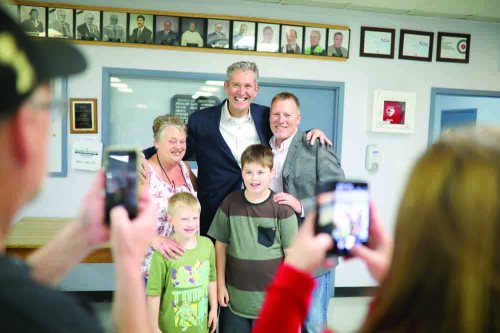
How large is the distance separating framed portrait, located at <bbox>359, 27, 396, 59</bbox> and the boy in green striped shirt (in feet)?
6.43

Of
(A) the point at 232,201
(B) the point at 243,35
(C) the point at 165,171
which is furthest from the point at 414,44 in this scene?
(C) the point at 165,171

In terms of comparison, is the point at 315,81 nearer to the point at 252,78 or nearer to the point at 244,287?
the point at 252,78

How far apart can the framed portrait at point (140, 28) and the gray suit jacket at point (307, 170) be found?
174 centimetres

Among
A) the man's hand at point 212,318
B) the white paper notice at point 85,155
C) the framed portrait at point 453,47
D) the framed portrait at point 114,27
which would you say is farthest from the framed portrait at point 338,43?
the man's hand at point 212,318

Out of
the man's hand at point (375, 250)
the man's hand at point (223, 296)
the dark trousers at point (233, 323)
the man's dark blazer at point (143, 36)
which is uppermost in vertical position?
the man's dark blazer at point (143, 36)

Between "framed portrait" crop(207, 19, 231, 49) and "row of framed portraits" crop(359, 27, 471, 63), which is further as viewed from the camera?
"row of framed portraits" crop(359, 27, 471, 63)

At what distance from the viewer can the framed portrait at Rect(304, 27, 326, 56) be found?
332cm

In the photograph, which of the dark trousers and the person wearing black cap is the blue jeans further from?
the person wearing black cap

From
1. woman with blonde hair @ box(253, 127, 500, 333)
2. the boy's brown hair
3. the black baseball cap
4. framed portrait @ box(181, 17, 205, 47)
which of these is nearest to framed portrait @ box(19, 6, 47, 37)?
framed portrait @ box(181, 17, 205, 47)

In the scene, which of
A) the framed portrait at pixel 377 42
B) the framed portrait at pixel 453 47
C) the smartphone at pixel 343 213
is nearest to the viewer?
the smartphone at pixel 343 213

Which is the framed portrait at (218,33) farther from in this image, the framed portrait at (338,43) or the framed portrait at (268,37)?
the framed portrait at (338,43)

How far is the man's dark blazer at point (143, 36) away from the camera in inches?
123

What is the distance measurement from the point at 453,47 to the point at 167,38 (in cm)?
252

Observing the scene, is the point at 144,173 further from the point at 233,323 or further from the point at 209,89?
the point at 209,89
